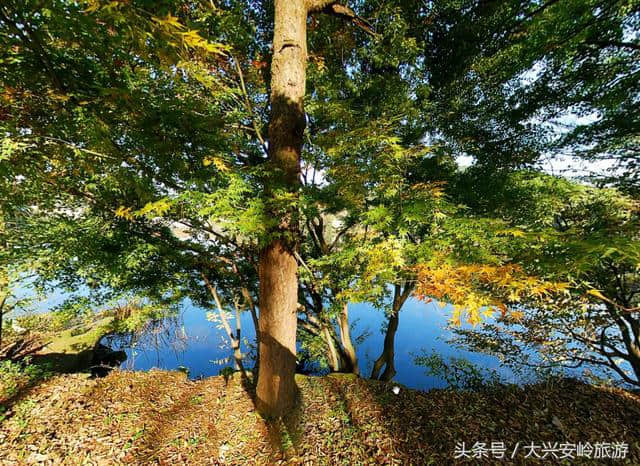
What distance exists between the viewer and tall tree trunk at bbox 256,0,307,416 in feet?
8.68

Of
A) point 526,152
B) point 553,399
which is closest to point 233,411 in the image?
point 553,399

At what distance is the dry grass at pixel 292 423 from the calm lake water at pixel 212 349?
266 cm

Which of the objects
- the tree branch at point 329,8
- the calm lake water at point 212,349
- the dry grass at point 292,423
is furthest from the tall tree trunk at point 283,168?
the calm lake water at point 212,349

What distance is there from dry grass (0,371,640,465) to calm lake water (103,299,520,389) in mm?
2655

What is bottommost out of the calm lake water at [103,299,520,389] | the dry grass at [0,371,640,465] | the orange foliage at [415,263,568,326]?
the calm lake water at [103,299,520,389]

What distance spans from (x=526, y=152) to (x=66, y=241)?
26.9 ft

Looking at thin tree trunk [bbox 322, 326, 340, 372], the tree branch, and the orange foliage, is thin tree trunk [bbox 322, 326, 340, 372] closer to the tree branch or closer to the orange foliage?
the orange foliage

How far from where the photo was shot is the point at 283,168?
2721 millimetres

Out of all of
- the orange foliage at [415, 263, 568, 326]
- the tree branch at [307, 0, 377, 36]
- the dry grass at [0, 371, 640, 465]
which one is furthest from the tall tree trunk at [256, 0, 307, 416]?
the orange foliage at [415, 263, 568, 326]

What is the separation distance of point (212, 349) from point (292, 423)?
946 centimetres

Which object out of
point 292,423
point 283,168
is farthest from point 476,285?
point 292,423

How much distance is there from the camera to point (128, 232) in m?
4.18

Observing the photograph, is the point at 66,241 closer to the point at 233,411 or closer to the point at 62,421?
the point at 62,421

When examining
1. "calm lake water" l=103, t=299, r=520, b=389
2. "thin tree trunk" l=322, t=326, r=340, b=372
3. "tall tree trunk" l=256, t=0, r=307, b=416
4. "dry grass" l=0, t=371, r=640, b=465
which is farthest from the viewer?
"calm lake water" l=103, t=299, r=520, b=389
